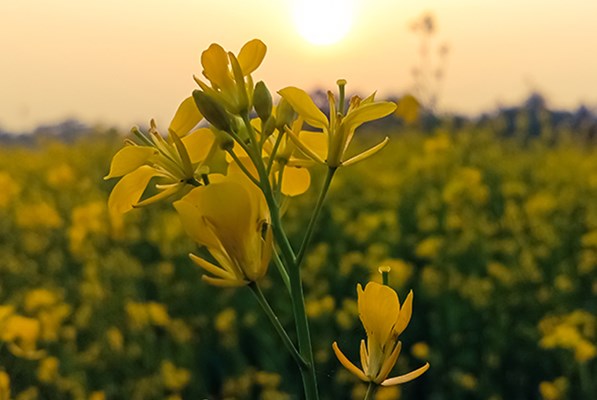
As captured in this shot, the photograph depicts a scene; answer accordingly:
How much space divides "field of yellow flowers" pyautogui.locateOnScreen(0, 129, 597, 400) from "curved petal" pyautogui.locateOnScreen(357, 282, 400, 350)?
1.17 m

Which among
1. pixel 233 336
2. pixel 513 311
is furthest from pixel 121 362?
pixel 513 311

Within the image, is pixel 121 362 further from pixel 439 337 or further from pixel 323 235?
pixel 323 235

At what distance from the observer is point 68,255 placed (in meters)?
4.25

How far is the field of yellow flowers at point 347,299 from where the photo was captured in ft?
8.48

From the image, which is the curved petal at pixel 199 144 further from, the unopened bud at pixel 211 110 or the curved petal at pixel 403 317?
the curved petal at pixel 403 317

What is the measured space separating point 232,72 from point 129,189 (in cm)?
13

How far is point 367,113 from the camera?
683 mm

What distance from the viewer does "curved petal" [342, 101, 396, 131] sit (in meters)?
0.67

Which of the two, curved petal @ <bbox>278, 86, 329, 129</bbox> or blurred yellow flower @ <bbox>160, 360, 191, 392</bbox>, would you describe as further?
blurred yellow flower @ <bbox>160, 360, 191, 392</bbox>

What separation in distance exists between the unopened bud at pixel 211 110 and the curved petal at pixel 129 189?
92 mm

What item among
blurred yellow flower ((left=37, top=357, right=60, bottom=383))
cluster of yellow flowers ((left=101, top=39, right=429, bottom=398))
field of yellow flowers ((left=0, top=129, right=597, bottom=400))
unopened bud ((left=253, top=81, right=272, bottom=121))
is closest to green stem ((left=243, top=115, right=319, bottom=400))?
cluster of yellow flowers ((left=101, top=39, right=429, bottom=398))

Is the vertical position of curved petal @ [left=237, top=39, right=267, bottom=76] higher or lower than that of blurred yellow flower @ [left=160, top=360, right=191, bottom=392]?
higher

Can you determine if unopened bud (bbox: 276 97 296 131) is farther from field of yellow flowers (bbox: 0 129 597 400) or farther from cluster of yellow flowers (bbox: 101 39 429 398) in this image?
field of yellow flowers (bbox: 0 129 597 400)

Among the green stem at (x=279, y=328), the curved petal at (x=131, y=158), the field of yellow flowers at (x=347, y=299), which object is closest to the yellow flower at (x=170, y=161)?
the curved petal at (x=131, y=158)
